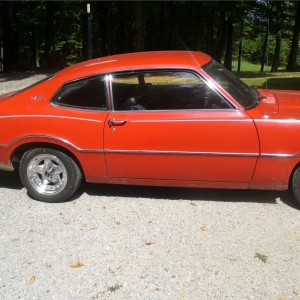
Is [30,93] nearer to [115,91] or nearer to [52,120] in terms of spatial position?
[52,120]

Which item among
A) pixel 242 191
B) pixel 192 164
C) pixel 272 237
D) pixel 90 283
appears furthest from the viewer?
pixel 242 191

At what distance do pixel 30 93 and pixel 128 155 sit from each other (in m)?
1.39

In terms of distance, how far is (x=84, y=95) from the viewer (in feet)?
14.8

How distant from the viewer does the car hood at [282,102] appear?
14.1 ft

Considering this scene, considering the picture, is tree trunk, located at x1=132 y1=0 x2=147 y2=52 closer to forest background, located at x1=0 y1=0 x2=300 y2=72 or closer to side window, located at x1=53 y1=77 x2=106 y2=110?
forest background, located at x1=0 y1=0 x2=300 y2=72

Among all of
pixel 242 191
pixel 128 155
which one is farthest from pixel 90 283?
pixel 242 191

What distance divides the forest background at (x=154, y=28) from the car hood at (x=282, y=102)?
443 inches

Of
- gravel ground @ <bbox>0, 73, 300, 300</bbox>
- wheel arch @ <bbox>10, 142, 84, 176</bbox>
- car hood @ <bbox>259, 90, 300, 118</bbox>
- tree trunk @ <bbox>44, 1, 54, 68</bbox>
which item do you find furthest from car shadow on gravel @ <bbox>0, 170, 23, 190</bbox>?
tree trunk @ <bbox>44, 1, 54, 68</bbox>

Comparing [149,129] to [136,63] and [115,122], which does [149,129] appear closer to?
[115,122]

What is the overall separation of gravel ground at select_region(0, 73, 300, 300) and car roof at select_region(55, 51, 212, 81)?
4.81ft

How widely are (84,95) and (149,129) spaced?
0.87 m

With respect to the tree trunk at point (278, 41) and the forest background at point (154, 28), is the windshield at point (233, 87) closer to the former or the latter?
the forest background at point (154, 28)

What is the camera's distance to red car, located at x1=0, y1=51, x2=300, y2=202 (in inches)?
162

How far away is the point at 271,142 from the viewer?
4.04 metres
